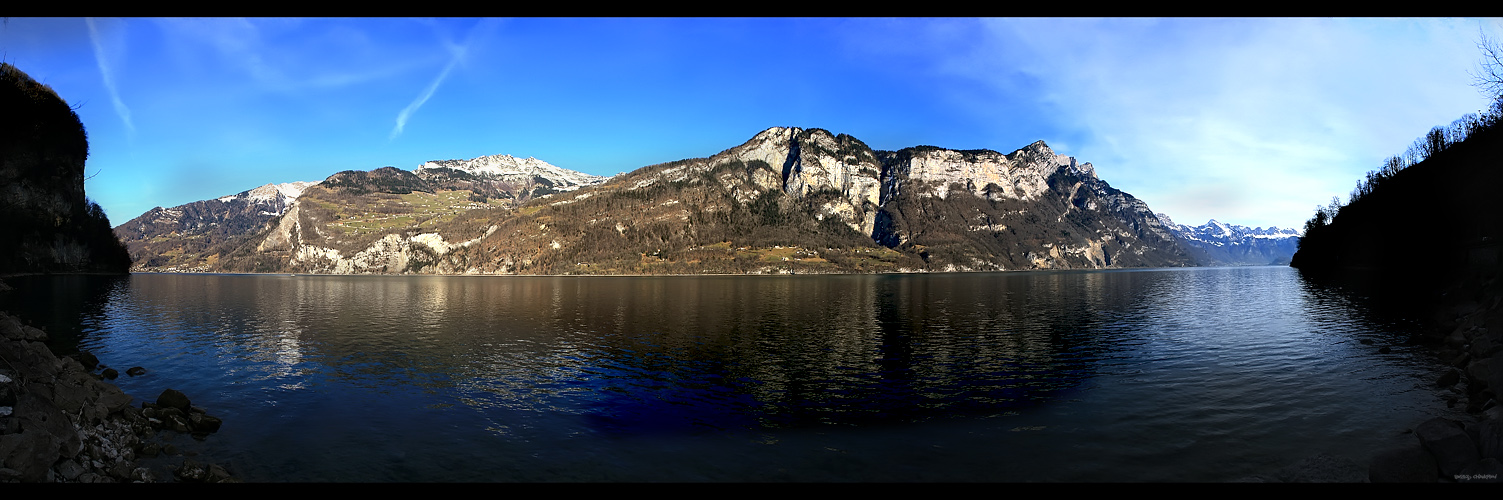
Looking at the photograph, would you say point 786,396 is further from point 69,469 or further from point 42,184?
point 42,184

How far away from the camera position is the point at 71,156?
127812 millimetres

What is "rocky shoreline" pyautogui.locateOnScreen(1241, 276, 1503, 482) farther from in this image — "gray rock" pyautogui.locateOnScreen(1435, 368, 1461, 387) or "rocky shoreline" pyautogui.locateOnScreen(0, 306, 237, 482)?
"rocky shoreline" pyautogui.locateOnScreen(0, 306, 237, 482)

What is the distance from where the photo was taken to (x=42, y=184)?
120m

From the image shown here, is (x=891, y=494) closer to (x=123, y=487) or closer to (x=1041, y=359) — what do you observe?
(x=123, y=487)

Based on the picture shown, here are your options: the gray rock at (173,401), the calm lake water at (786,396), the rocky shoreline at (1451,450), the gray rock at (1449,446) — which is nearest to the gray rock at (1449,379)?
the rocky shoreline at (1451,450)

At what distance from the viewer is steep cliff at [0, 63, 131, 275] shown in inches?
3986

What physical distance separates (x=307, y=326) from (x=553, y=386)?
40.8m

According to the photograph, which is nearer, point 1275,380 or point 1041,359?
point 1275,380

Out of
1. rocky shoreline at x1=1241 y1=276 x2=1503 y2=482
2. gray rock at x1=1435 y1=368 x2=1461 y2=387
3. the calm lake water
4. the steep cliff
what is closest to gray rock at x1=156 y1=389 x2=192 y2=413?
the calm lake water

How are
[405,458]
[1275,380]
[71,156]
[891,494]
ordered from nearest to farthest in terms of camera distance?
[891,494] < [405,458] < [1275,380] < [71,156]

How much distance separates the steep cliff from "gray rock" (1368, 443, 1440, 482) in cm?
14140

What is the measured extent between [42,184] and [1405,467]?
192332mm
